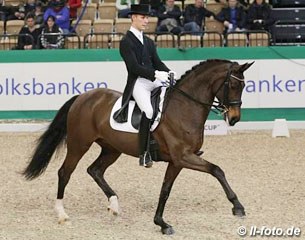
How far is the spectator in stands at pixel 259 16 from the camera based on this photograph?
17562 mm

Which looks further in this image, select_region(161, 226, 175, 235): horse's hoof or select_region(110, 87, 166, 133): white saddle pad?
select_region(110, 87, 166, 133): white saddle pad

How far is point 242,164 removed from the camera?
12859 mm

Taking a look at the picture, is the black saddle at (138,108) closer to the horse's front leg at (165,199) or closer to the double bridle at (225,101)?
the double bridle at (225,101)

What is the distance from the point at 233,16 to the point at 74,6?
3.55 m

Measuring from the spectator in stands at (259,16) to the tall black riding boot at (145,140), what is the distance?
9.11 metres

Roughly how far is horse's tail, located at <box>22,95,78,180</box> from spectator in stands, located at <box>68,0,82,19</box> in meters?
9.29

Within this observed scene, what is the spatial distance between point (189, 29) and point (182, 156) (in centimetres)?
899

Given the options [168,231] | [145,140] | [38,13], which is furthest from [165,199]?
[38,13]

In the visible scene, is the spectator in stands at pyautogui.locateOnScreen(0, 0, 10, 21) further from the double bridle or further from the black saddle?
the double bridle

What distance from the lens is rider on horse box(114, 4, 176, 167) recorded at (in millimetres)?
8820

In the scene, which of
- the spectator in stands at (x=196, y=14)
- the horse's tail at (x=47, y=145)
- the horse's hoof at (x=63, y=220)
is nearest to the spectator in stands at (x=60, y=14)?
the spectator in stands at (x=196, y=14)

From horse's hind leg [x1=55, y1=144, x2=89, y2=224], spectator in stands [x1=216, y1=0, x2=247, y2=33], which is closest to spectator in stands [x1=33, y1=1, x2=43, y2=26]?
spectator in stands [x1=216, y1=0, x2=247, y2=33]

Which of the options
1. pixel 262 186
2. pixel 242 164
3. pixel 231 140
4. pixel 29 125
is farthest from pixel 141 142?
pixel 29 125

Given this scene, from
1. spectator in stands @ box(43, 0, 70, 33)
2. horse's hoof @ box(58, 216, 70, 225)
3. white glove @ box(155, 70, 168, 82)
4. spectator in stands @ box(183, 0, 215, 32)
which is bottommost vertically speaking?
spectator in stands @ box(43, 0, 70, 33)
